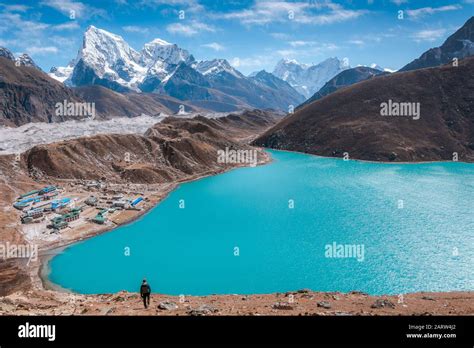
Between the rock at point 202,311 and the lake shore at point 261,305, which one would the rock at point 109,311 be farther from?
the rock at point 202,311

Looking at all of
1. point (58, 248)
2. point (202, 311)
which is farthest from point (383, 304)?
point (58, 248)

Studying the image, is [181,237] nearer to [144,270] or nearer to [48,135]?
[144,270]
